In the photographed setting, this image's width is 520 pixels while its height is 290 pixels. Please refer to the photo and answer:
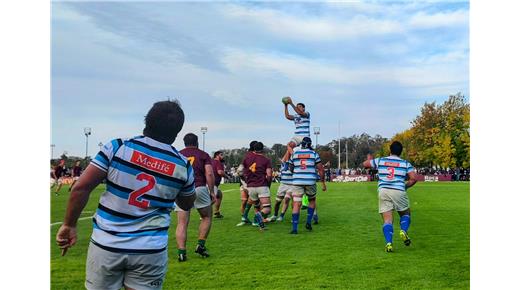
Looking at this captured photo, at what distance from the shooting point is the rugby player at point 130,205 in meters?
2.89

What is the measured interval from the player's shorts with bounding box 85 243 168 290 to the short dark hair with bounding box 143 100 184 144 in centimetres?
A: 72

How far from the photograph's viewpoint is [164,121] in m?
3.07

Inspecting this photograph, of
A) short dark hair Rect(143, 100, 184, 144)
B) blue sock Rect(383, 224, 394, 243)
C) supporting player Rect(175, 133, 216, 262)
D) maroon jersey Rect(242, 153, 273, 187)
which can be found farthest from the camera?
maroon jersey Rect(242, 153, 273, 187)

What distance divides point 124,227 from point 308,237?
552 cm

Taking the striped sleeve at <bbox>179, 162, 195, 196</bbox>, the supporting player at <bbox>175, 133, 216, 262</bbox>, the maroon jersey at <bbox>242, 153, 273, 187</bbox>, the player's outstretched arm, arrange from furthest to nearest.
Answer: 1. the maroon jersey at <bbox>242, 153, 273, 187</bbox>
2. the supporting player at <bbox>175, 133, 216, 262</bbox>
3. the striped sleeve at <bbox>179, 162, 195, 196</bbox>
4. the player's outstretched arm

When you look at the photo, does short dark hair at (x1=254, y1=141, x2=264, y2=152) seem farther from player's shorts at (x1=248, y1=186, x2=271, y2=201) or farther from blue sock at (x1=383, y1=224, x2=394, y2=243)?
blue sock at (x1=383, y1=224, x2=394, y2=243)

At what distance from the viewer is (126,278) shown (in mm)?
3039

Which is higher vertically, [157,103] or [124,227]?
[157,103]

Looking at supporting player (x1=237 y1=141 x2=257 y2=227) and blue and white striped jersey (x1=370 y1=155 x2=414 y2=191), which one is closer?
blue and white striped jersey (x1=370 y1=155 x2=414 y2=191)

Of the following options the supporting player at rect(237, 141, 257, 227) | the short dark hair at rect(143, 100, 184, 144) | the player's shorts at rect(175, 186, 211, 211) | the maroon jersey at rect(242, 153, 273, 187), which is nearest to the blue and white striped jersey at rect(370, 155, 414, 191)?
the player's shorts at rect(175, 186, 211, 211)

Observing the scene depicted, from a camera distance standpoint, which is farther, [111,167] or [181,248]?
[181,248]

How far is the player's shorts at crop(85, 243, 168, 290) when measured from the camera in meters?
2.95
